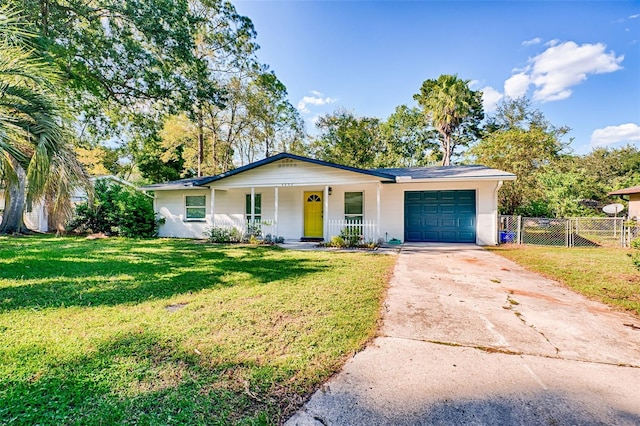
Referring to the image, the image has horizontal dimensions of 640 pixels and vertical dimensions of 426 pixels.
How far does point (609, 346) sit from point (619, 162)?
142 ft

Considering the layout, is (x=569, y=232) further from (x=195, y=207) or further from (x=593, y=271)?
(x=195, y=207)

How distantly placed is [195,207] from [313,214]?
18.6 ft

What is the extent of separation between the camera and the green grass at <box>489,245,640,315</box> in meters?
4.40

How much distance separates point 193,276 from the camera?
5.41 metres

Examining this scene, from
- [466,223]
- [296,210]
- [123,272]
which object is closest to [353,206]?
[296,210]

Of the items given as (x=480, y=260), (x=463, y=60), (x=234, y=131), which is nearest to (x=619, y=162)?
(x=463, y=60)

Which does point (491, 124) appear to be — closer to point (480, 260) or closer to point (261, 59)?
point (261, 59)

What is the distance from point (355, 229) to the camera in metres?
10.5

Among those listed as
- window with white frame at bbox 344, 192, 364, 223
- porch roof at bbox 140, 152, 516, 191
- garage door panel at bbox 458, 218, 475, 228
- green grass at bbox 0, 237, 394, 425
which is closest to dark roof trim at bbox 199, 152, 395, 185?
porch roof at bbox 140, 152, 516, 191

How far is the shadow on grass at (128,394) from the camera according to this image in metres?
1.74

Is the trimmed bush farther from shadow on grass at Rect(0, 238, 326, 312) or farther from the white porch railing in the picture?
the white porch railing

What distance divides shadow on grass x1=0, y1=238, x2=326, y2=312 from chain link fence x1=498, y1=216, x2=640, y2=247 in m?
8.25

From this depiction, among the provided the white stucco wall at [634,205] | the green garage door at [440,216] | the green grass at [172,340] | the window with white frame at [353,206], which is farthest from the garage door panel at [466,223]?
the white stucco wall at [634,205]

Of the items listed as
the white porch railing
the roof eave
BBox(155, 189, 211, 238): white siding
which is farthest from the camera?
BBox(155, 189, 211, 238): white siding
